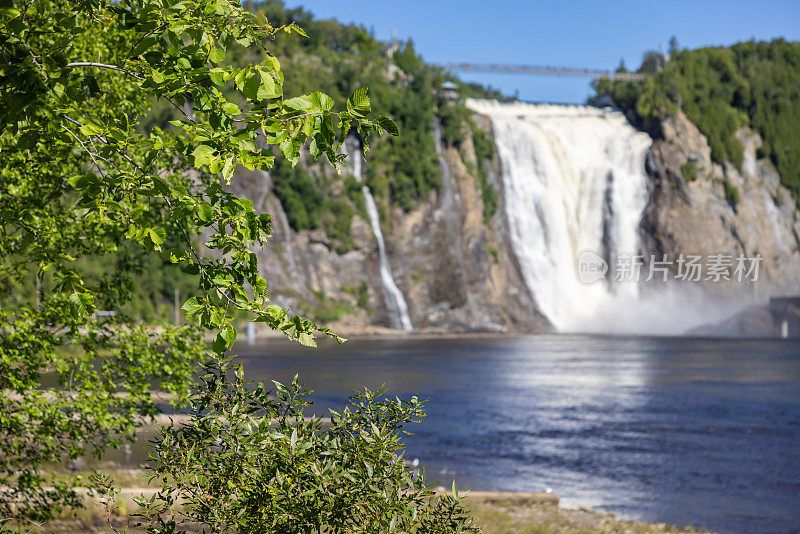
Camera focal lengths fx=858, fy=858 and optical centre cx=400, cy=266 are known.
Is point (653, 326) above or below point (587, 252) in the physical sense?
below

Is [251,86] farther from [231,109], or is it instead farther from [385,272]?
[385,272]

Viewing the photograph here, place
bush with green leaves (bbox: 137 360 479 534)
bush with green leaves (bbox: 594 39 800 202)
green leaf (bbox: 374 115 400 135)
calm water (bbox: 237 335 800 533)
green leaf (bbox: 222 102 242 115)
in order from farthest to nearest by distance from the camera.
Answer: bush with green leaves (bbox: 594 39 800 202) < calm water (bbox: 237 335 800 533) < bush with green leaves (bbox: 137 360 479 534) < green leaf (bbox: 222 102 242 115) < green leaf (bbox: 374 115 400 135)

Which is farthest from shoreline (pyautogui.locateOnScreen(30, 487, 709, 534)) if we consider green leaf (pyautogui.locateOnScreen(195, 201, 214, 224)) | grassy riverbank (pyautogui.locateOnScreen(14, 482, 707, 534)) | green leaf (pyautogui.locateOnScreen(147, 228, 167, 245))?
green leaf (pyautogui.locateOnScreen(195, 201, 214, 224))

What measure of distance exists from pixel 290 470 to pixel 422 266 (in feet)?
243

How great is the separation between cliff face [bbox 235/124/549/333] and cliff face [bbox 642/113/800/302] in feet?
70.1

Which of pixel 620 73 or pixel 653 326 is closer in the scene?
pixel 653 326

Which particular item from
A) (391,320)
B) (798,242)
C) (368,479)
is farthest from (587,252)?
(368,479)

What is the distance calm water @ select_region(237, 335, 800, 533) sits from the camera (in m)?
17.6

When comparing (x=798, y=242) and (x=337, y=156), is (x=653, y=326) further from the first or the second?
(x=337, y=156)

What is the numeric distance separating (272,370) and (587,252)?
54.2 m

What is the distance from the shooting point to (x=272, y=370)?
39594 millimetres

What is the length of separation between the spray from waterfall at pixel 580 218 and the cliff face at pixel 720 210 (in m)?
3.07

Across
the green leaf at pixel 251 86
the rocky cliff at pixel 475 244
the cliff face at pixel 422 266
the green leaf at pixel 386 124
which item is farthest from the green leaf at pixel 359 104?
the cliff face at pixel 422 266

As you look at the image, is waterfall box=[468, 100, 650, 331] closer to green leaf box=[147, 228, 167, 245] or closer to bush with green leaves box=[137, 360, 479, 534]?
bush with green leaves box=[137, 360, 479, 534]
